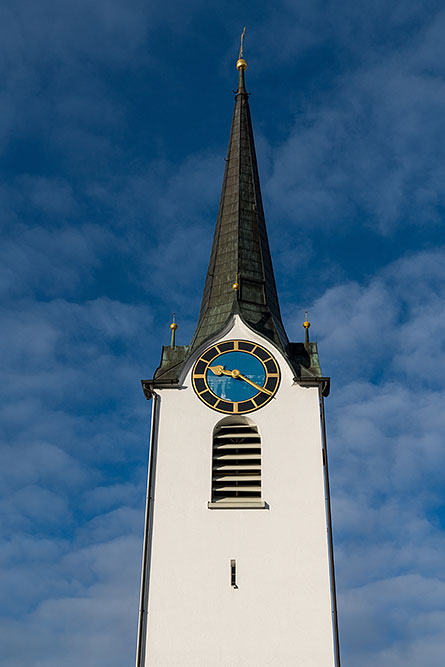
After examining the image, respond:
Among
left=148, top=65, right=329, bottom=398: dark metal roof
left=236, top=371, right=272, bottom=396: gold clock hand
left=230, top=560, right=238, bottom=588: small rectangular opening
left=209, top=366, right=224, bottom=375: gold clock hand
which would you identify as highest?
left=148, top=65, right=329, bottom=398: dark metal roof

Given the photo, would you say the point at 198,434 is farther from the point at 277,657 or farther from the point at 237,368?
the point at 277,657

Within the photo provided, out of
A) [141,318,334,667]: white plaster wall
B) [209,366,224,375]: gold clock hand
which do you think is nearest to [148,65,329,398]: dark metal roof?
[209,366,224,375]: gold clock hand

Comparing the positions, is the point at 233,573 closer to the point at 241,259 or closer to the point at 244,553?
the point at 244,553

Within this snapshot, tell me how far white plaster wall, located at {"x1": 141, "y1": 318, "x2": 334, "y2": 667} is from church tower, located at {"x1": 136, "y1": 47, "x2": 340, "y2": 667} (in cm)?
2

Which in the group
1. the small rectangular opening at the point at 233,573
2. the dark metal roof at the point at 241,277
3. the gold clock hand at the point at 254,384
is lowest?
the small rectangular opening at the point at 233,573

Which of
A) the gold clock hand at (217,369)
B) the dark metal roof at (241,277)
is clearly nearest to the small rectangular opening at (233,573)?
the dark metal roof at (241,277)

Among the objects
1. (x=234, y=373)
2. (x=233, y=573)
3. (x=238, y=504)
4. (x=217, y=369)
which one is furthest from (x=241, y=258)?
(x=233, y=573)

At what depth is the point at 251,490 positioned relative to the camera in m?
20.2

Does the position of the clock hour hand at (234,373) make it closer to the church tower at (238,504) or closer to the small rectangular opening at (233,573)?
the church tower at (238,504)

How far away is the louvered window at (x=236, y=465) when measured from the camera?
797 inches

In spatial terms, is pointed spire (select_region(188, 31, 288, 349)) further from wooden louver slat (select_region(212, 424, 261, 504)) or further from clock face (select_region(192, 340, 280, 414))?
wooden louver slat (select_region(212, 424, 261, 504))

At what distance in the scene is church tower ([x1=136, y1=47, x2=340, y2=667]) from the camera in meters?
18.5

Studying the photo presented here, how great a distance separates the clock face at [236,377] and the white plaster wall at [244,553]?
0.26 metres

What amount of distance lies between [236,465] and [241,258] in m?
6.83
